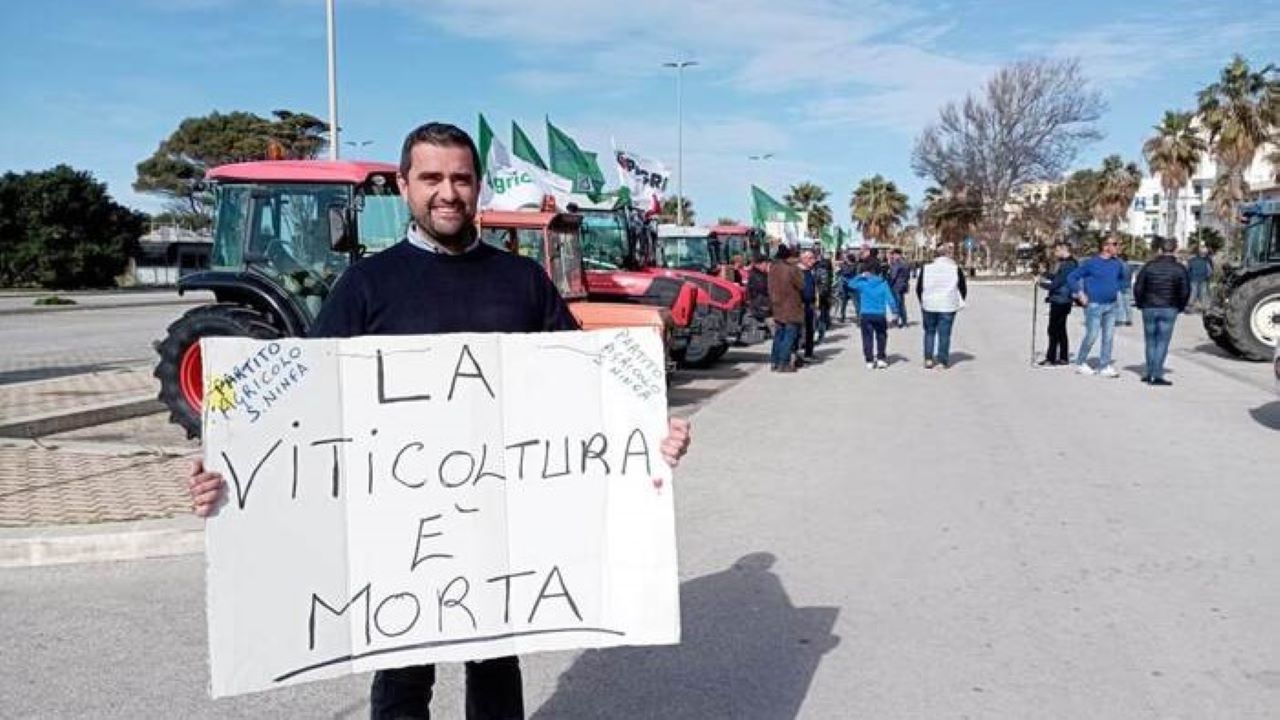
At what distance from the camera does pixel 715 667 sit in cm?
437

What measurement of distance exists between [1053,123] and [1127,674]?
198 ft

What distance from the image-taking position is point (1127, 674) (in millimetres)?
4273

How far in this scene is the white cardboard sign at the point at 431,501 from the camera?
9.07 ft

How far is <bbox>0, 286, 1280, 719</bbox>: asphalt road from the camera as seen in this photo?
160 inches

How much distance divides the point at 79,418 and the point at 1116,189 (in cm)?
8088

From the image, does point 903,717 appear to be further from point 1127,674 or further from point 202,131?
Result: point 202,131

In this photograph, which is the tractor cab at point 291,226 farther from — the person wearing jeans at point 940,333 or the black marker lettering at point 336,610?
the person wearing jeans at point 940,333

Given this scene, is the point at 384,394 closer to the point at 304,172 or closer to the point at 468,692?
the point at 468,692

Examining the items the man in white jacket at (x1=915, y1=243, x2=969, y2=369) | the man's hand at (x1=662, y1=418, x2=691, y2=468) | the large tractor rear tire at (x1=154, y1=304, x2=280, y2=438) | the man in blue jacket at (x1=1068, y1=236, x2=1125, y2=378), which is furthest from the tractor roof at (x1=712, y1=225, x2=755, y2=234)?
the man's hand at (x1=662, y1=418, x2=691, y2=468)

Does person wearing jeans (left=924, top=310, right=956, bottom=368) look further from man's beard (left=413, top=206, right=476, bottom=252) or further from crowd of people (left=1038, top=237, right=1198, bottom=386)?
man's beard (left=413, top=206, right=476, bottom=252)

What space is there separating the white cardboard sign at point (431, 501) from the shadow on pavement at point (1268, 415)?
32.3ft

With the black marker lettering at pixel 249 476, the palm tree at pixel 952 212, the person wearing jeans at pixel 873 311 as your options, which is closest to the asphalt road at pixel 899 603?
the black marker lettering at pixel 249 476

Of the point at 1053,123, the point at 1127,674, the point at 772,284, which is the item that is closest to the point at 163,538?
the point at 1127,674

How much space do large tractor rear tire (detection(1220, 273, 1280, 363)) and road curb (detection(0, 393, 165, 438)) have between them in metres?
15.8
